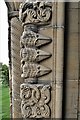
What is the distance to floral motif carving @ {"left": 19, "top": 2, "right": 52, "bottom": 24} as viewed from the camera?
1589 millimetres

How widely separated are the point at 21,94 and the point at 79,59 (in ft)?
1.53

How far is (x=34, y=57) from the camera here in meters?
1.62

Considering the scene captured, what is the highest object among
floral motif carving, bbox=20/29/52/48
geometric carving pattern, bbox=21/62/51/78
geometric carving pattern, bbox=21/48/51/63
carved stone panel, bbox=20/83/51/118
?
floral motif carving, bbox=20/29/52/48

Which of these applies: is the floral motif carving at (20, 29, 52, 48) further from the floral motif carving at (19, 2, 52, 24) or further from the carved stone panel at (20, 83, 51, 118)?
the carved stone panel at (20, 83, 51, 118)

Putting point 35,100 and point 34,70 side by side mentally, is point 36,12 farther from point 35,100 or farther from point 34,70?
point 35,100

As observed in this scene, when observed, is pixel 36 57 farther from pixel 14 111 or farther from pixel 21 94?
pixel 14 111

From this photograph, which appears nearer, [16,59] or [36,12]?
[36,12]

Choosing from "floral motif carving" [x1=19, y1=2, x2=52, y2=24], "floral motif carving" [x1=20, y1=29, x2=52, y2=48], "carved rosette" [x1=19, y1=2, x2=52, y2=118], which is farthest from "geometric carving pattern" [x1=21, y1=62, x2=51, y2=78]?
"floral motif carving" [x1=19, y1=2, x2=52, y2=24]

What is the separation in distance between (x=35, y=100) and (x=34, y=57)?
0.30m

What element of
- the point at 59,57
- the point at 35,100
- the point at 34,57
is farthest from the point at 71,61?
the point at 35,100

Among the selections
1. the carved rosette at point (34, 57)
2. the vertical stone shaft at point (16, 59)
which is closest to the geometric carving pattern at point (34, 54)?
the carved rosette at point (34, 57)

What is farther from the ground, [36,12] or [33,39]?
[36,12]

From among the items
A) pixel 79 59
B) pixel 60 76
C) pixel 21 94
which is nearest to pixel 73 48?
pixel 79 59

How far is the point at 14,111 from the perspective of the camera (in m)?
1.75
